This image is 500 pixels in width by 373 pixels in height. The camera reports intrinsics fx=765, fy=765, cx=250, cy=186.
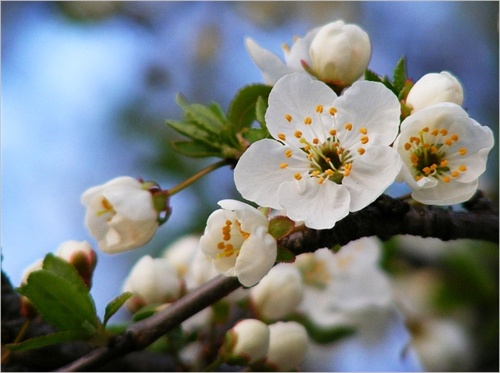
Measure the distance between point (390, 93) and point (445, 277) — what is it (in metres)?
1.20

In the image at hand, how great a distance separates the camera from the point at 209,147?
1.22 metres

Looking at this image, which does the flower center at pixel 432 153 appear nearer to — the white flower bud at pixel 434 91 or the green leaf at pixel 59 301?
the white flower bud at pixel 434 91

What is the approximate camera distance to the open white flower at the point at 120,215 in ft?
3.79

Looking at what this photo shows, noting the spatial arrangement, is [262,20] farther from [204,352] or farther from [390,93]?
[390,93]

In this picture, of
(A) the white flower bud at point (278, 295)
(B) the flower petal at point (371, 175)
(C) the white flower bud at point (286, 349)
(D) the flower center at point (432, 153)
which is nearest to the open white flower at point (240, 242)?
(B) the flower petal at point (371, 175)

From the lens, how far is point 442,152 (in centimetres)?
108

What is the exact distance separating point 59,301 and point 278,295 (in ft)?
1.63

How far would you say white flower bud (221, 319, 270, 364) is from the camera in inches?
48.7

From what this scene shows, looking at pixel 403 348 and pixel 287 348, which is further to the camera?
pixel 403 348

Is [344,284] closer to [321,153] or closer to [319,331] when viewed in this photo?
[319,331]

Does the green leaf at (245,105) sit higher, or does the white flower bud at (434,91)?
the green leaf at (245,105)

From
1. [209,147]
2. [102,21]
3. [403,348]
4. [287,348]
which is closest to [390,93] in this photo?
[209,147]

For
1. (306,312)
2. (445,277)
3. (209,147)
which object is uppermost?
(209,147)

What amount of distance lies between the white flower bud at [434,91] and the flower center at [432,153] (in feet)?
0.13
